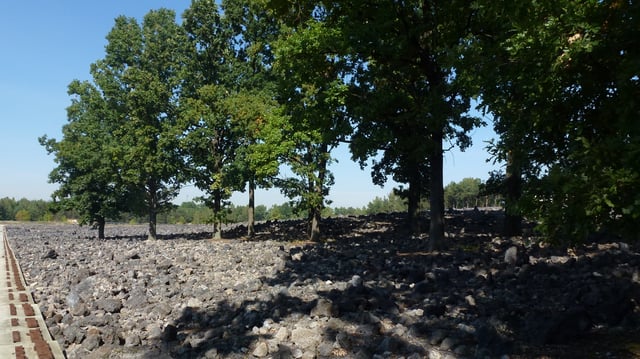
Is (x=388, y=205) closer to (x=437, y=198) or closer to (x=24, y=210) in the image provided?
(x=24, y=210)

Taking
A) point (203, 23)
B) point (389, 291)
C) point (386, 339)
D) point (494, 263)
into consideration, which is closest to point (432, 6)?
point (494, 263)

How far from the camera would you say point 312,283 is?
1139cm

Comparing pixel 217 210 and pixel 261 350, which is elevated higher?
pixel 217 210

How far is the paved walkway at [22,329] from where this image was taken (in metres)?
7.53

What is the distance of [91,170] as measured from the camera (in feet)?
111

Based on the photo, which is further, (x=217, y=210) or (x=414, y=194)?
(x=217, y=210)

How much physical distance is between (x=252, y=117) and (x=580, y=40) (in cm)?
2226

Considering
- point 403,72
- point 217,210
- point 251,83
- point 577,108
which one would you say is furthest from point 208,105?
point 577,108

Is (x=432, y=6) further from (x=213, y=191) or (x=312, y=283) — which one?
(x=213, y=191)


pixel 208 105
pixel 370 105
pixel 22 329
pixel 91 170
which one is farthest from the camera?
pixel 91 170

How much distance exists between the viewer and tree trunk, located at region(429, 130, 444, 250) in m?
15.1

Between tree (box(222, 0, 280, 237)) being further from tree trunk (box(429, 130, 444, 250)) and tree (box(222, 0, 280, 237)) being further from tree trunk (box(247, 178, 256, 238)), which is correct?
tree trunk (box(429, 130, 444, 250))

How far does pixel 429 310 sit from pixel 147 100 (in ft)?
87.7

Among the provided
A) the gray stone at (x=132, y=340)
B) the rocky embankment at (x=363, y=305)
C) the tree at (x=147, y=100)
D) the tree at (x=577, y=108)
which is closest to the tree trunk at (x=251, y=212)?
the tree at (x=147, y=100)
